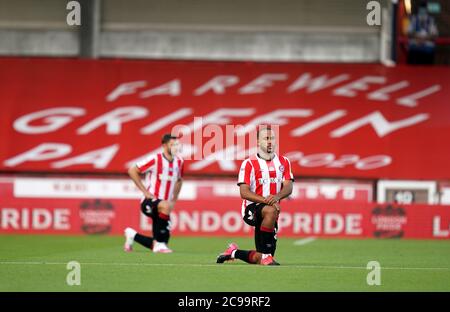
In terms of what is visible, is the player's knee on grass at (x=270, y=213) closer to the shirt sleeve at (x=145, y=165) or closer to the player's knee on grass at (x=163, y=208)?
the player's knee on grass at (x=163, y=208)

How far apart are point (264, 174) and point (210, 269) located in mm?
1331

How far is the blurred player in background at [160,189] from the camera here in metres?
16.1

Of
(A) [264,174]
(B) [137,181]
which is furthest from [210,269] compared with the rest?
(B) [137,181]

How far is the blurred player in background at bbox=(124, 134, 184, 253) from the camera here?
1606cm

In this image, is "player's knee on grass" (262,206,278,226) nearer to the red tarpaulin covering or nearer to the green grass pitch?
the green grass pitch

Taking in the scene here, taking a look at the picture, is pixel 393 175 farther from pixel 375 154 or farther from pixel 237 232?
pixel 237 232

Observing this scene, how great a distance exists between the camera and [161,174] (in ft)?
53.3

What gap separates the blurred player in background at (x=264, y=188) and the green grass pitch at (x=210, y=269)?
1.33 feet

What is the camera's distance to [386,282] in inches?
435

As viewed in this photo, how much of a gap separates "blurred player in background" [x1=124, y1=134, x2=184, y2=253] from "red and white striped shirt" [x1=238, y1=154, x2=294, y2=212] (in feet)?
12.5

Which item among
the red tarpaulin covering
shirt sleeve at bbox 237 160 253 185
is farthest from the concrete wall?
shirt sleeve at bbox 237 160 253 185

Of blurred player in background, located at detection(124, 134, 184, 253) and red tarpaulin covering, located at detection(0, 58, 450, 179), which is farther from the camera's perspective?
red tarpaulin covering, located at detection(0, 58, 450, 179)

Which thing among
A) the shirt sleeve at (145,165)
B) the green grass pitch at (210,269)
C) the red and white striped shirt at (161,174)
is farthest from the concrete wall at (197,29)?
the shirt sleeve at (145,165)
